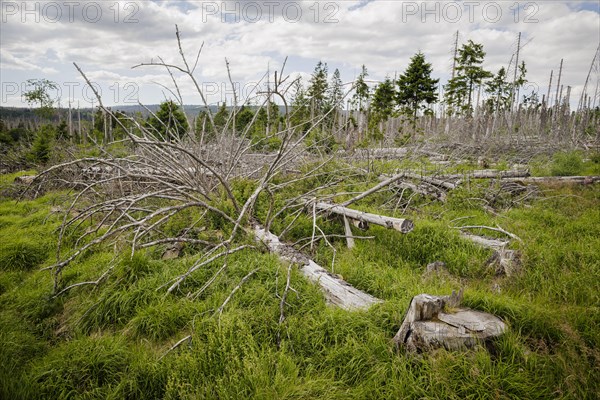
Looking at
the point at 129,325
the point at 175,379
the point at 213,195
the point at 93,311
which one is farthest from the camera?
the point at 213,195

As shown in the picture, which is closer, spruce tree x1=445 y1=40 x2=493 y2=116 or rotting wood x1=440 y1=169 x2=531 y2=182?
rotting wood x1=440 y1=169 x2=531 y2=182

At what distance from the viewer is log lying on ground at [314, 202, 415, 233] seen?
411 cm

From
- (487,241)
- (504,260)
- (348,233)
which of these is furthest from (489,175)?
(348,233)

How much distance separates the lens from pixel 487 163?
33.1ft

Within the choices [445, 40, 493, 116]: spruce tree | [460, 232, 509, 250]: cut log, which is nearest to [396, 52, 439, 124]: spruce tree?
[445, 40, 493, 116]: spruce tree

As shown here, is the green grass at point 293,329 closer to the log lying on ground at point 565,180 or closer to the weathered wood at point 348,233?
the weathered wood at point 348,233

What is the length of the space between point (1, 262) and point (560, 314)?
269 inches

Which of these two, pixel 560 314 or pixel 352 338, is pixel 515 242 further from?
pixel 352 338

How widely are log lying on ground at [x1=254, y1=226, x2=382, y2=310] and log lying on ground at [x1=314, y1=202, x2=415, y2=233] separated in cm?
102

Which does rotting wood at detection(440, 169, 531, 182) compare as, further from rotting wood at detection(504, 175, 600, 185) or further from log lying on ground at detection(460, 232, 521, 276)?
log lying on ground at detection(460, 232, 521, 276)

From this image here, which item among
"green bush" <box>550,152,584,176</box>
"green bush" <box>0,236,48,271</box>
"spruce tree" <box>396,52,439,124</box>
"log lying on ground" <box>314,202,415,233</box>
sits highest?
"spruce tree" <box>396,52,439,124</box>

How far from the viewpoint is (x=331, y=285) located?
325 centimetres

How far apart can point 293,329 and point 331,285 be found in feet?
2.38

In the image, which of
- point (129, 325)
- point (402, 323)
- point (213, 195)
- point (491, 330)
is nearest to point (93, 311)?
point (129, 325)
